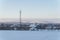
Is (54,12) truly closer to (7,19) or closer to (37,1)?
(37,1)

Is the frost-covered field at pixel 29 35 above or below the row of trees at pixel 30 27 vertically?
below

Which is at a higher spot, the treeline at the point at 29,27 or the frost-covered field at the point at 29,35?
the treeline at the point at 29,27

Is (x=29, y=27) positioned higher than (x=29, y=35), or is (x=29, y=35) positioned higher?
(x=29, y=27)

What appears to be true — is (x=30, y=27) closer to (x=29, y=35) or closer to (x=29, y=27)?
(x=29, y=27)

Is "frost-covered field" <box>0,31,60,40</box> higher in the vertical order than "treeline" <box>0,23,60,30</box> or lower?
lower

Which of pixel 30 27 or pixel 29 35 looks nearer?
pixel 30 27

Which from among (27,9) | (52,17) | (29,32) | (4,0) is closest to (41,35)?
(29,32)

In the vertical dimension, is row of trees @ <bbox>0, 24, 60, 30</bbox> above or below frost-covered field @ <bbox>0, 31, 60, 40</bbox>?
above

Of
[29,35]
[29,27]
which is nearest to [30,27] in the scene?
[29,27]
